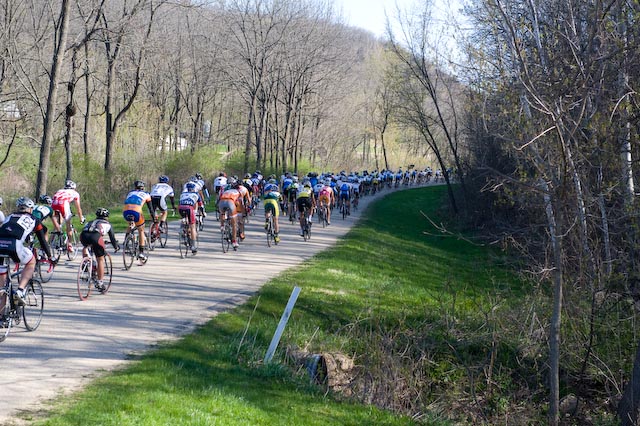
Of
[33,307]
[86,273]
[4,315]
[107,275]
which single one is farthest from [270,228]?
[4,315]

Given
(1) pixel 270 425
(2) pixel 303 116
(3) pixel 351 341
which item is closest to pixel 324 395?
(1) pixel 270 425

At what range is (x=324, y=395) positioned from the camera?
980 cm

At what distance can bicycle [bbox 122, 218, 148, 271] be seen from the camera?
1653 cm

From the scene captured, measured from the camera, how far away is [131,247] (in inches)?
663

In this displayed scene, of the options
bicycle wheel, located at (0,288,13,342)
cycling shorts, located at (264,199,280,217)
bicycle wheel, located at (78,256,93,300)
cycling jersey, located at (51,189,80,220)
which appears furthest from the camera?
cycling shorts, located at (264,199,280,217)

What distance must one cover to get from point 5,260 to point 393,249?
19493 millimetres

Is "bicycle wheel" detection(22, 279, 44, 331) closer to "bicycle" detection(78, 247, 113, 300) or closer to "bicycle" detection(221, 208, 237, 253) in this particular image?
"bicycle" detection(78, 247, 113, 300)

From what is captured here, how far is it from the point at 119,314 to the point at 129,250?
4.91 m

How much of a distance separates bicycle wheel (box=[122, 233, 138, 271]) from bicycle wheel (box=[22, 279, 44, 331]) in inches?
199

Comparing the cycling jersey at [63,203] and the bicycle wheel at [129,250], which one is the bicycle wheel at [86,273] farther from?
the cycling jersey at [63,203]

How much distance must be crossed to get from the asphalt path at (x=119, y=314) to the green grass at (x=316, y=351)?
360mm

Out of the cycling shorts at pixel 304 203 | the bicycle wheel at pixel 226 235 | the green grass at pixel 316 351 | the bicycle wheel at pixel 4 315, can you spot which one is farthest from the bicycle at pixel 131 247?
the cycling shorts at pixel 304 203

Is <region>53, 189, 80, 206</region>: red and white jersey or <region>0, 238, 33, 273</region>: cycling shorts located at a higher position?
<region>53, 189, 80, 206</region>: red and white jersey

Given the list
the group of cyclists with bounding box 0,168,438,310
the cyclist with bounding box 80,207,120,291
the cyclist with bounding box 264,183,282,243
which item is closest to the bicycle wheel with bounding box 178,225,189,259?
the group of cyclists with bounding box 0,168,438,310
